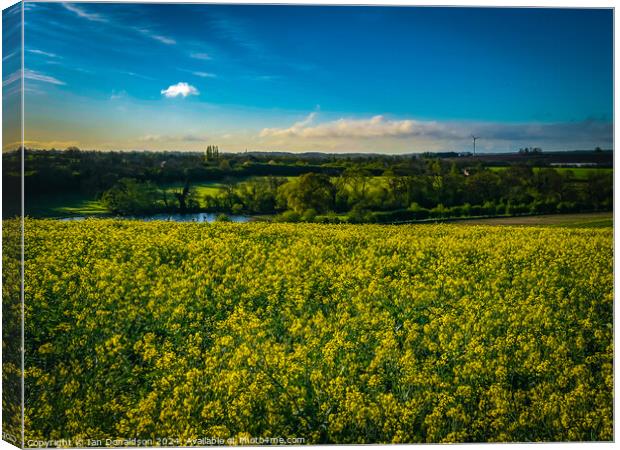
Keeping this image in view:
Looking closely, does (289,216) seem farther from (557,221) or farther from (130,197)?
(557,221)

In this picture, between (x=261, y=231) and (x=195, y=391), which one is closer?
(x=195, y=391)

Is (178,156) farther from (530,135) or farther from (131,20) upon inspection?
(530,135)

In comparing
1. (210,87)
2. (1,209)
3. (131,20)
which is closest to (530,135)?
(210,87)

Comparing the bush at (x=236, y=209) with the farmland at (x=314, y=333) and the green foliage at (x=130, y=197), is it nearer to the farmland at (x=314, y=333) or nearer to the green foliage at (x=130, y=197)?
the farmland at (x=314, y=333)

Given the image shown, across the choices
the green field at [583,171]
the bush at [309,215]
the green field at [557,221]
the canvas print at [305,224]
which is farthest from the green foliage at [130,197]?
the green field at [583,171]

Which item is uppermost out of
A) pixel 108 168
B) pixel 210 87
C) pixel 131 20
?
pixel 131 20

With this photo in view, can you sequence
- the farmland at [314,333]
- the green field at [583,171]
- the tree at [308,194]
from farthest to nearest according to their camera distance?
the green field at [583,171] → the tree at [308,194] → the farmland at [314,333]
